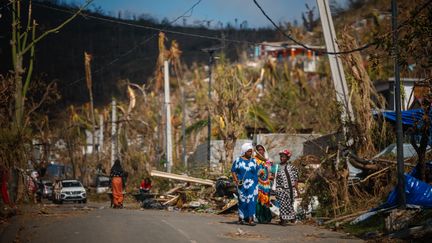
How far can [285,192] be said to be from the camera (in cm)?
1894

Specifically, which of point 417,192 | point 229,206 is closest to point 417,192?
point 417,192

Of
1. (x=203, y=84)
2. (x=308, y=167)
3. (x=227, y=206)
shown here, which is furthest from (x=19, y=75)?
(x=203, y=84)

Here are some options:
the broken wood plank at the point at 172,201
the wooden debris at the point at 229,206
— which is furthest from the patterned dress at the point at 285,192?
the broken wood plank at the point at 172,201

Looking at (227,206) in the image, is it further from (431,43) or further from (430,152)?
(431,43)

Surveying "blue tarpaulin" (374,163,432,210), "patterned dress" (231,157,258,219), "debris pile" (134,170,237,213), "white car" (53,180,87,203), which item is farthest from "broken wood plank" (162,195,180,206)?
"white car" (53,180,87,203)

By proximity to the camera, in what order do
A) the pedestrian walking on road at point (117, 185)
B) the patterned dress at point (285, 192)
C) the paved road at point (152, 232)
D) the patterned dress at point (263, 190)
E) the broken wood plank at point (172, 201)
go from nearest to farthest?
the paved road at point (152, 232), the patterned dress at point (285, 192), the patterned dress at point (263, 190), the pedestrian walking on road at point (117, 185), the broken wood plank at point (172, 201)

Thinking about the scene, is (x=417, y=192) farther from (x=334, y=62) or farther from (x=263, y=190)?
(x=334, y=62)

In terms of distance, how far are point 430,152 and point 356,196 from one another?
7.71 ft

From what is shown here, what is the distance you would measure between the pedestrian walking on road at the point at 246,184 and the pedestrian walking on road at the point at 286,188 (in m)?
0.87

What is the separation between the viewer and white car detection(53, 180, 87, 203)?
150 feet

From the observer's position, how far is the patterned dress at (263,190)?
750 inches

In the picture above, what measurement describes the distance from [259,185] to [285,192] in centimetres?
70

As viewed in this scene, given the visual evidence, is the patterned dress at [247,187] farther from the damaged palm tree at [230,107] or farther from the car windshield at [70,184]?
the car windshield at [70,184]

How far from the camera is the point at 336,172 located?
20.7 m
